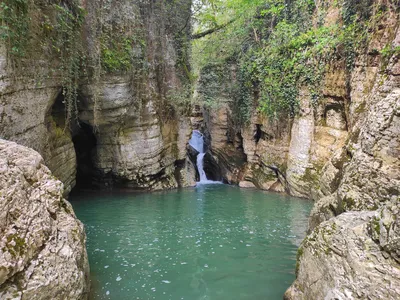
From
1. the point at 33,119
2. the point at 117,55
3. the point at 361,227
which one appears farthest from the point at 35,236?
the point at 117,55

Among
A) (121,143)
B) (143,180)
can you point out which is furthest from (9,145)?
(143,180)

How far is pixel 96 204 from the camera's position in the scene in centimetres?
1074

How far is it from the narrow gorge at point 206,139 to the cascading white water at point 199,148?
0.61ft

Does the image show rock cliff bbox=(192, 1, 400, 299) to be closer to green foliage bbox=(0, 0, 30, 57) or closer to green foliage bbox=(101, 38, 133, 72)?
green foliage bbox=(101, 38, 133, 72)

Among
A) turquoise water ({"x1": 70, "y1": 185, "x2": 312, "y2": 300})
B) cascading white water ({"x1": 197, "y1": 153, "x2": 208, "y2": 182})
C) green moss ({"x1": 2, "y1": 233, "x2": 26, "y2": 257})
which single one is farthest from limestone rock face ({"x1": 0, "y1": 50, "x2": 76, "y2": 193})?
cascading white water ({"x1": 197, "y1": 153, "x2": 208, "y2": 182})

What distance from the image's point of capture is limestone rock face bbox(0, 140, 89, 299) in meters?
2.98

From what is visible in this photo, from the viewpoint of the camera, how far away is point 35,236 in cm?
337

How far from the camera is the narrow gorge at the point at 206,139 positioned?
135 inches

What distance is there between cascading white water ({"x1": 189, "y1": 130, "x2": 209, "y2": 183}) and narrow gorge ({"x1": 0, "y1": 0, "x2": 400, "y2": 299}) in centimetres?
18

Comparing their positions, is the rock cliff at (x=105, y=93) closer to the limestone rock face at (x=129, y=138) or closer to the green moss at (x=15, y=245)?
the limestone rock face at (x=129, y=138)

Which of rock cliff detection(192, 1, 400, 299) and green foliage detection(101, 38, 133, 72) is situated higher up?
green foliage detection(101, 38, 133, 72)

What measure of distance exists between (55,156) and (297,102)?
373 inches

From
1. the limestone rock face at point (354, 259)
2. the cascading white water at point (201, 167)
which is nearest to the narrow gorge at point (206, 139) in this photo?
the limestone rock face at point (354, 259)

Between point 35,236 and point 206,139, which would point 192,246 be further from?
point 206,139
